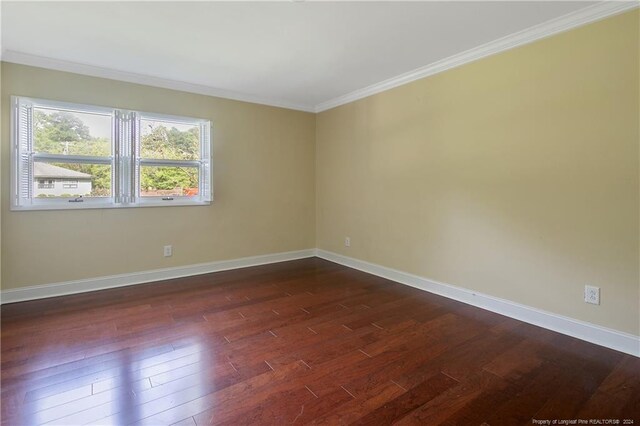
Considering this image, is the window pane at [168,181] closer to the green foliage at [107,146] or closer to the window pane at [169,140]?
the green foliage at [107,146]

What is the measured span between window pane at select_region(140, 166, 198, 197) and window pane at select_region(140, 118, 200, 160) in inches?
5.9

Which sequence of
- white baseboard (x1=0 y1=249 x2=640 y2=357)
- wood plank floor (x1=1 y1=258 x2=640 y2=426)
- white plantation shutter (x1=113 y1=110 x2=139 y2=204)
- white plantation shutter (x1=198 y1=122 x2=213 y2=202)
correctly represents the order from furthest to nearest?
1. white plantation shutter (x1=198 y1=122 x2=213 y2=202)
2. white plantation shutter (x1=113 y1=110 x2=139 y2=204)
3. white baseboard (x1=0 y1=249 x2=640 y2=357)
4. wood plank floor (x1=1 y1=258 x2=640 y2=426)

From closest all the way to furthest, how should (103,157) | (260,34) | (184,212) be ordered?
1. (260,34)
2. (103,157)
3. (184,212)

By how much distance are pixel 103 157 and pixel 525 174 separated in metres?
4.12

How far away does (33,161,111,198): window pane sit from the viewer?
317cm

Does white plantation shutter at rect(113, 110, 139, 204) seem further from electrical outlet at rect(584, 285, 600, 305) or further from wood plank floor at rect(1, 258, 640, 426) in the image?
electrical outlet at rect(584, 285, 600, 305)

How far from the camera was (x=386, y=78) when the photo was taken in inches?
145

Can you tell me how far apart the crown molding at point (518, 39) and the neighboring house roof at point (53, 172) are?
3.42 metres

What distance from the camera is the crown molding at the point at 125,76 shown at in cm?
300

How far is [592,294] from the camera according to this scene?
2.33 meters

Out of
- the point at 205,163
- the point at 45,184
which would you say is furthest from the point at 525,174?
the point at 45,184

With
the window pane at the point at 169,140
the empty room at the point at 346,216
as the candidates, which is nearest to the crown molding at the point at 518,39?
the empty room at the point at 346,216

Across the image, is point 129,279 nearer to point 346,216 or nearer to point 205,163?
point 205,163

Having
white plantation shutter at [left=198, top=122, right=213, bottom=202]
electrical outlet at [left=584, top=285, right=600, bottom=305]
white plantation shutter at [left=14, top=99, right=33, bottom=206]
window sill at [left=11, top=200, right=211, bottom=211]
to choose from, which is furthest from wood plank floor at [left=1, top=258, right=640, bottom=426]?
white plantation shutter at [left=198, top=122, right=213, bottom=202]
